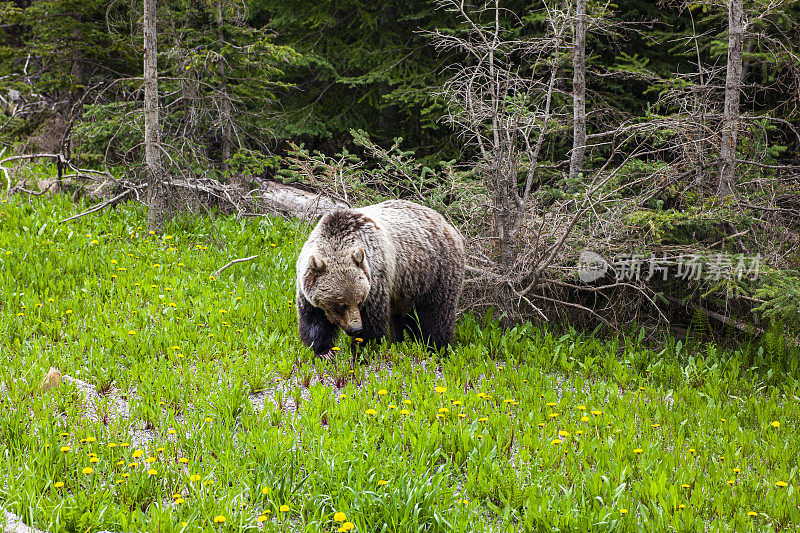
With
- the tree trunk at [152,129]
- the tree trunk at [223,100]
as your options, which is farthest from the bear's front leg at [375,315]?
the tree trunk at [223,100]

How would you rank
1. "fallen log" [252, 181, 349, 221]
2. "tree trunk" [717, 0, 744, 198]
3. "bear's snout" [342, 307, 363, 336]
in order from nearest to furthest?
"bear's snout" [342, 307, 363, 336]
"tree trunk" [717, 0, 744, 198]
"fallen log" [252, 181, 349, 221]

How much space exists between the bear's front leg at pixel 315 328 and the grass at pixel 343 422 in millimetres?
208

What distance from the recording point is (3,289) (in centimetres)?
717

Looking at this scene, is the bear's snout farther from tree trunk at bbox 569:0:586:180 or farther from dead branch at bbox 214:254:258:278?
tree trunk at bbox 569:0:586:180

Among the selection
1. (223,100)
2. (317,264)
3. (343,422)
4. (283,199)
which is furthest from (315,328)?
(223,100)

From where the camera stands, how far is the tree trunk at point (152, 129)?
950cm

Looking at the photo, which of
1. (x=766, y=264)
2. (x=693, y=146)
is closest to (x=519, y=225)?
(x=693, y=146)

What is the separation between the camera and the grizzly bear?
577 cm

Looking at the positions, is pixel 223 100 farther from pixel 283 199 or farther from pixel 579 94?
pixel 579 94

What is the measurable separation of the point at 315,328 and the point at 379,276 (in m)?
0.77

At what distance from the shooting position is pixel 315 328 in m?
6.11

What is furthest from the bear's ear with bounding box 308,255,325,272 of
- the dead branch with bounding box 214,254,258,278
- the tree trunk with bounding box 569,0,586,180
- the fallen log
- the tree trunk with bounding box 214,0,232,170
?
the tree trunk with bounding box 214,0,232,170

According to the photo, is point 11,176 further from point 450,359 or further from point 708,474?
point 708,474

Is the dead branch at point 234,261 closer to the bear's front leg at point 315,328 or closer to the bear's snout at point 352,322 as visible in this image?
the bear's front leg at point 315,328
